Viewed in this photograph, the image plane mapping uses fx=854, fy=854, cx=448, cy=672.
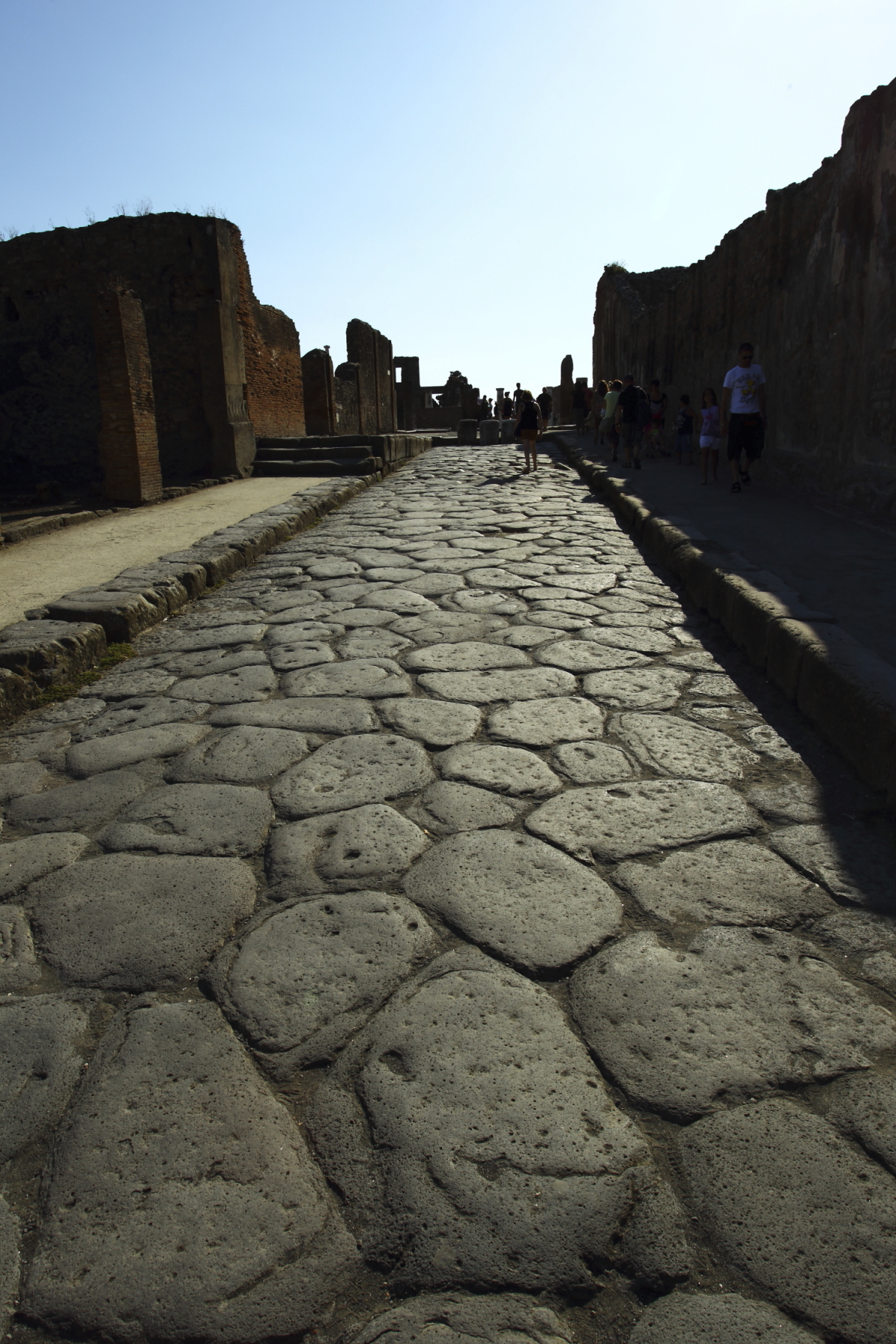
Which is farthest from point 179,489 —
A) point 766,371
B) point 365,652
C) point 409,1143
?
point 409,1143

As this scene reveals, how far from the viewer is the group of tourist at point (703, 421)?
8586 millimetres

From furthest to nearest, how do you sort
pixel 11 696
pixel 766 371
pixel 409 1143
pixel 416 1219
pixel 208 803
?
pixel 766 371 < pixel 11 696 < pixel 208 803 < pixel 409 1143 < pixel 416 1219

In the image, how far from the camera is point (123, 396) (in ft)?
33.5

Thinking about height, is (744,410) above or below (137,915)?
above

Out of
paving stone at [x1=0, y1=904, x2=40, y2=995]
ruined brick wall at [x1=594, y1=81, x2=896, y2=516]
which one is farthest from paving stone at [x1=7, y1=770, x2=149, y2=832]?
ruined brick wall at [x1=594, y1=81, x2=896, y2=516]

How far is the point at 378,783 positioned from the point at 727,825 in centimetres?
99

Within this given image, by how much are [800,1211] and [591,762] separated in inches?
60.7

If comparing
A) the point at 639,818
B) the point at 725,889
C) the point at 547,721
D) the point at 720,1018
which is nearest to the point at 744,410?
the point at 547,721

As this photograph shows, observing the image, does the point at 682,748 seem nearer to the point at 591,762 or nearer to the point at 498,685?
the point at 591,762

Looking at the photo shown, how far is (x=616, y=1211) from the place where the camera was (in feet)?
3.95

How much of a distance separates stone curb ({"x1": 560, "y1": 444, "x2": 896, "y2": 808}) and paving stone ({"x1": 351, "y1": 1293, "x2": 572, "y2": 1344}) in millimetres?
1763

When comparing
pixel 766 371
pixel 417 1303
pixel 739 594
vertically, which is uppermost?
pixel 766 371

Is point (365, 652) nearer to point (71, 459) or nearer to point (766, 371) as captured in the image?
point (766, 371)

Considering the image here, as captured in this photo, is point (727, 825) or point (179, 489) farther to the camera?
point (179, 489)
